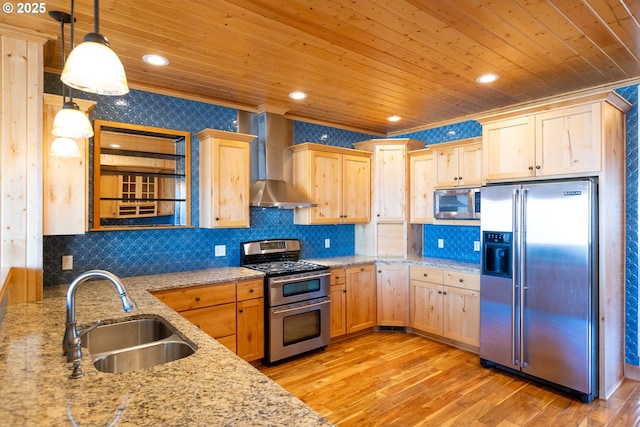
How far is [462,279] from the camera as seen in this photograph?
389 centimetres

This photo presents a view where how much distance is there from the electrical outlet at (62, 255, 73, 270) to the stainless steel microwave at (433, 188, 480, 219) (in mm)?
3857

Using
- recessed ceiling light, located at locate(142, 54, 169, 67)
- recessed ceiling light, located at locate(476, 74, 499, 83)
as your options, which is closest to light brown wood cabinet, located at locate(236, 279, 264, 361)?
recessed ceiling light, located at locate(142, 54, 169, 67)

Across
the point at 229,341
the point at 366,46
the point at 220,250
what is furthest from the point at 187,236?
the point at 366,46

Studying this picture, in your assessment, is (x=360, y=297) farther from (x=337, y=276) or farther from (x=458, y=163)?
(x=458, y=163)

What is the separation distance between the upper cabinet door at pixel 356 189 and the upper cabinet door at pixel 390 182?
0.13m

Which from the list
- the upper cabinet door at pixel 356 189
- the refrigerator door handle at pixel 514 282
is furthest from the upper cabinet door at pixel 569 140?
the upper cabinet door at pixel 356 189

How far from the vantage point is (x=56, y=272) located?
296 cm

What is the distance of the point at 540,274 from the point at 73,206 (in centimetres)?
382

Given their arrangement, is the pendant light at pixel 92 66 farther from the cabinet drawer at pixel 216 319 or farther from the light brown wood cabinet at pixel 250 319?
the light brown wood cabinet at pixel 250 319

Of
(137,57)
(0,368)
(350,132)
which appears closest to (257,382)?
(0,368)

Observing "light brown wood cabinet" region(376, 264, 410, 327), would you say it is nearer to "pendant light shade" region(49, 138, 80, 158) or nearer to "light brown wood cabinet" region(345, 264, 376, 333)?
"light brown wood cabinet" region(345, 264, 376, 333)

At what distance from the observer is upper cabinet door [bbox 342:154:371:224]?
4.61m

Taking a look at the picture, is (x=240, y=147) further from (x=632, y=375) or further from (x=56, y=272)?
(x=632, y=375)

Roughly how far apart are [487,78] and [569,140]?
2.86 feet
